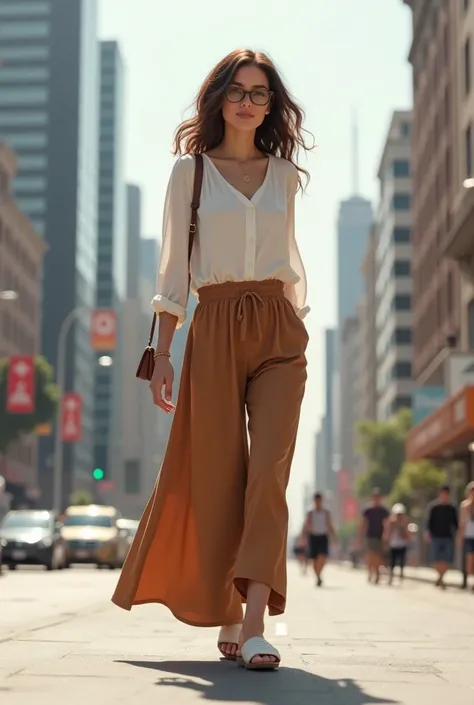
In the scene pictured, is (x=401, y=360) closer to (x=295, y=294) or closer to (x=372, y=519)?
(x=372, y=519)

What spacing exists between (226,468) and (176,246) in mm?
1005

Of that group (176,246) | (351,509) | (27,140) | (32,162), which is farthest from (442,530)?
(27,140)

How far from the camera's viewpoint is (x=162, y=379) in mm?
6020

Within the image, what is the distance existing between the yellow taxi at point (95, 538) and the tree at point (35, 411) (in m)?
22.4

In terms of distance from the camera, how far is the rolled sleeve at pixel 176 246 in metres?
6.05

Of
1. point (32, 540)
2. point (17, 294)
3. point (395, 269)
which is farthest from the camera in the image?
point (395, 269)

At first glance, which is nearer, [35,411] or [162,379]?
[162,379]

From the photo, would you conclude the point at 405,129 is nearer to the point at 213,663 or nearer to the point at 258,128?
the point at 258,128

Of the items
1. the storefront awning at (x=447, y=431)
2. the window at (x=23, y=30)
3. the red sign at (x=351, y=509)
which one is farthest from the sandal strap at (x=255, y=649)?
the window at (x=23, y=30)

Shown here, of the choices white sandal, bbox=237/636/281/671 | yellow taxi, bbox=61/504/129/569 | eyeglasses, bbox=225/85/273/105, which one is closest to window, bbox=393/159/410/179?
yellow taxi, bbox=61/504/129/569

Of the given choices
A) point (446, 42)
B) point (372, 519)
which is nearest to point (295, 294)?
point (372, 519)

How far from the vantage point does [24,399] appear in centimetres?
5525

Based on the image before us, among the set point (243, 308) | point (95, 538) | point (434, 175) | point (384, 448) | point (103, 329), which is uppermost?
point (434, 175)

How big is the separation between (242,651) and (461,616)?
726 centimetres
